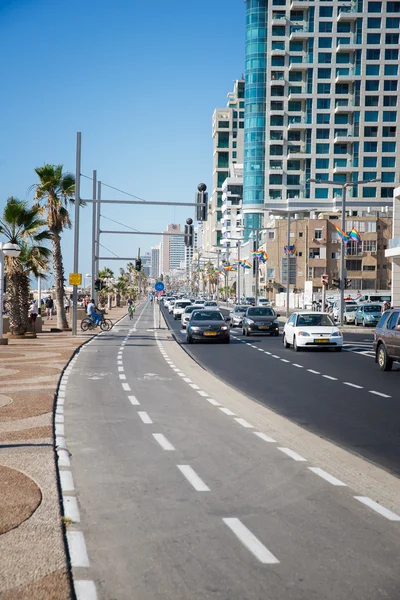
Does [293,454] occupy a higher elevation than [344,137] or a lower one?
lower

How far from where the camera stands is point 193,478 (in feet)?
26.0

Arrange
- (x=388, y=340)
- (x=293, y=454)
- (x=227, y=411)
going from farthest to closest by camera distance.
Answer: (x=388, y=340) → (x=227, y=411) → (x=293, y=454)

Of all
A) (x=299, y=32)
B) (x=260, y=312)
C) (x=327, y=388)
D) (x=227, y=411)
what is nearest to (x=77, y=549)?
(x=227, y=411)

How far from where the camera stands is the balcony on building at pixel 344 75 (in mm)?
120312

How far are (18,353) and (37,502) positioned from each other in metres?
18.1

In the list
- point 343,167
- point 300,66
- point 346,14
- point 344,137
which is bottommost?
point 343,167

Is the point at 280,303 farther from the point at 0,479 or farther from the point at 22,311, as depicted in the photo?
the point at 0,479

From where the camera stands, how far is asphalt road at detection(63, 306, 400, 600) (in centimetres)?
490

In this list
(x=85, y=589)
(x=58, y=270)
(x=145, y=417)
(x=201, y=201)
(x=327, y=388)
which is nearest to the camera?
(x=85, y=589)

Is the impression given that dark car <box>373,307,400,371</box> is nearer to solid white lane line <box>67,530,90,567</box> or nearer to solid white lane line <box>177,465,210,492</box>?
solid white lane line <box>177,465,210,492</box>

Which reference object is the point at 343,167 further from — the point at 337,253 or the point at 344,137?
the point at 337,253

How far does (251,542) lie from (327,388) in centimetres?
1106

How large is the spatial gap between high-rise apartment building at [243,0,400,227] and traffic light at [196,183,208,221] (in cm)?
9046

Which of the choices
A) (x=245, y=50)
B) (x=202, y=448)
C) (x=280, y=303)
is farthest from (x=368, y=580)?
(x=245, y=50)
